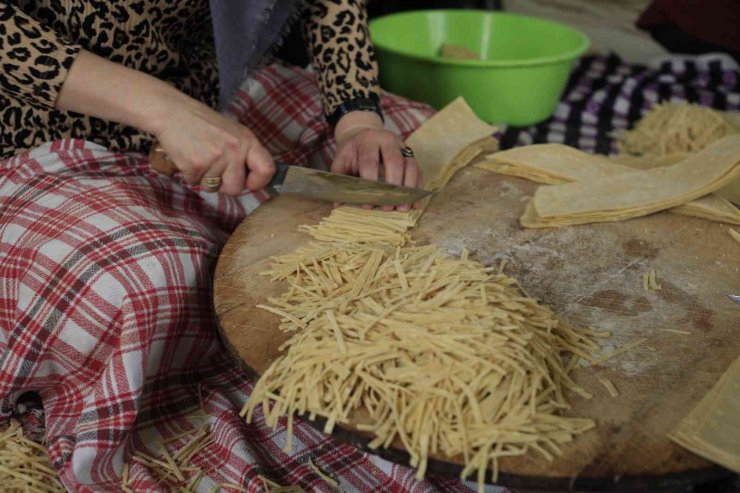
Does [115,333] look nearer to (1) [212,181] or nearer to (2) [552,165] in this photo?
(1) [212,181]

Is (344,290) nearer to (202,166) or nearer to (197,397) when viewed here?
(202,166)

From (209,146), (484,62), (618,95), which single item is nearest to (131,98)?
(209,146)

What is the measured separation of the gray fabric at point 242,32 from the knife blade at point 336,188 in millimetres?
489

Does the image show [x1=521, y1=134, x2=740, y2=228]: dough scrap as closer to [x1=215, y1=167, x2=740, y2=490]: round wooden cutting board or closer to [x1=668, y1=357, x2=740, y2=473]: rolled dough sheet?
[x1=215, y1=167, x2=740, y2=490]: round wooden cutting board

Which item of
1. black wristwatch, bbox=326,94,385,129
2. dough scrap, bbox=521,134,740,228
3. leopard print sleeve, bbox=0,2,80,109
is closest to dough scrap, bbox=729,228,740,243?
dough scrap, bbox=521,134,740,228

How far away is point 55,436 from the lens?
172cm

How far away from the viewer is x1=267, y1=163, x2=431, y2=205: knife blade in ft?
5.68

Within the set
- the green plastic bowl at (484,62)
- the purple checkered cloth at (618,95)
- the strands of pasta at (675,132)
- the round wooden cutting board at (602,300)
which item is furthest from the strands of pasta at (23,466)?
the strands of pasta at (675,132)

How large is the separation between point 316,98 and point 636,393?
5.13ft

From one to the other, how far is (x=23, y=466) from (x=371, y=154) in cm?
115

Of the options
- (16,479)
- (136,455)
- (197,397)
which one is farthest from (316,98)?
(16,479)

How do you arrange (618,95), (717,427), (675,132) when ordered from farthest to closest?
(618,95)
(675,132)
(717,427)

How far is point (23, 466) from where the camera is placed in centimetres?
177

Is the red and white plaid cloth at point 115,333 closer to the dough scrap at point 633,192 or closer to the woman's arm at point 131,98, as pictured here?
the woman's arm at point 131,98
